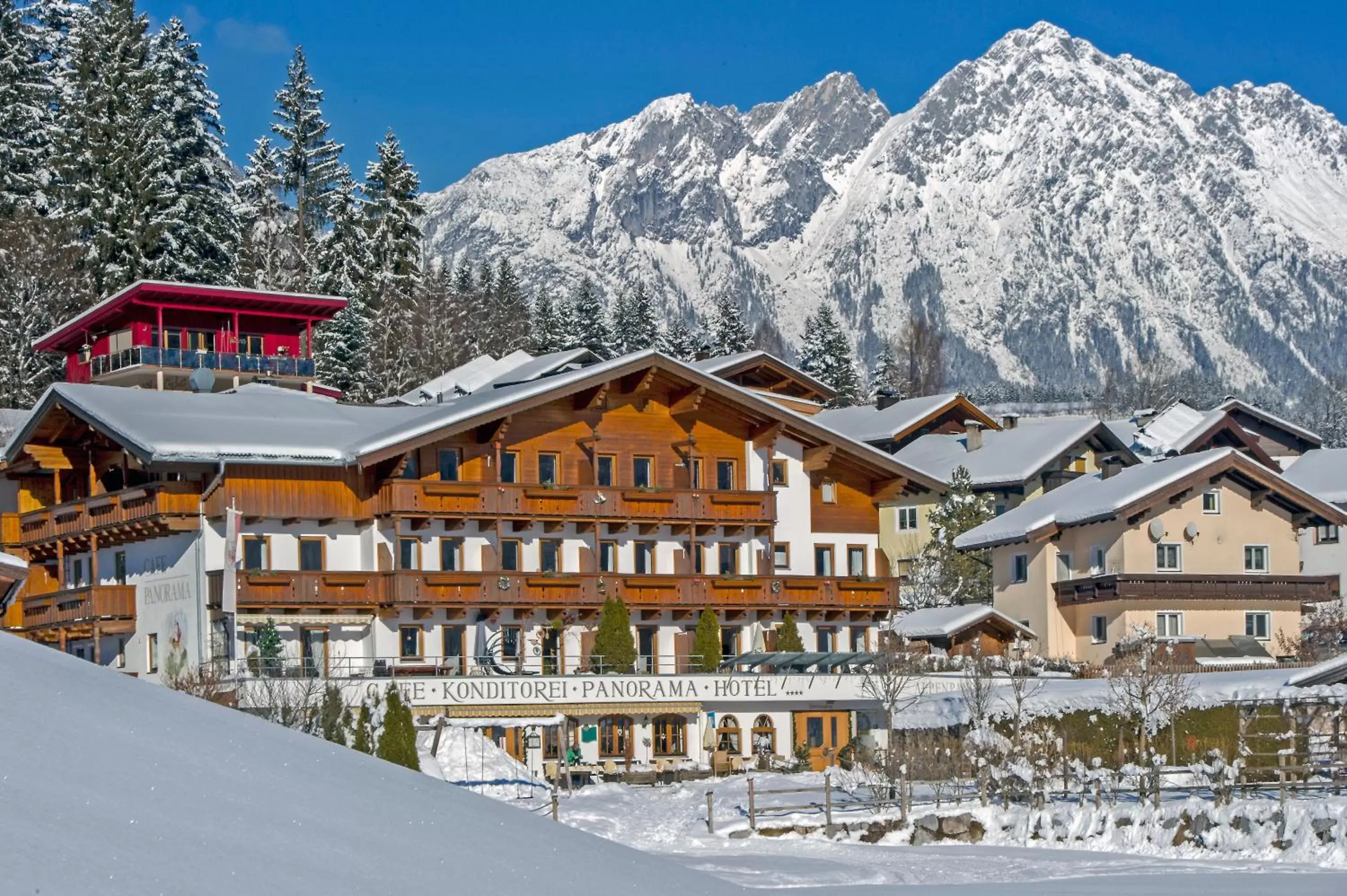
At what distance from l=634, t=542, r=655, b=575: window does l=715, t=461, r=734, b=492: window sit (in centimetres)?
325

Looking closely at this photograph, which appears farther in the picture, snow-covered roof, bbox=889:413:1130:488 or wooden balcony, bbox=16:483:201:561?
snow-covered roof, bbox=889:413:1130:488

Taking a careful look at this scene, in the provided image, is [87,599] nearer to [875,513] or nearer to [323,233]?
[875,513]

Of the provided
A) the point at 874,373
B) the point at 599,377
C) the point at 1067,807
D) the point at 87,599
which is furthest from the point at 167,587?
the point at 874,373

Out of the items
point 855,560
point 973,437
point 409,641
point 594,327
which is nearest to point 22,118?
point 594,327

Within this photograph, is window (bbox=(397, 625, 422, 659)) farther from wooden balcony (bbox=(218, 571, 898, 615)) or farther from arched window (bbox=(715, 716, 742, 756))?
arched window (bbox=(715, 716, 742, 756))

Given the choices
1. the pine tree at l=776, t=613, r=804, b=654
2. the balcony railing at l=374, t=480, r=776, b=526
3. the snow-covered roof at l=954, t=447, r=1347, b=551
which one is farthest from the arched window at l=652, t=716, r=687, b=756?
the snow-covered roof at l=954, t=447, r=1347, b=551

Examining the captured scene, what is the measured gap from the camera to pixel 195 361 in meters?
79.0

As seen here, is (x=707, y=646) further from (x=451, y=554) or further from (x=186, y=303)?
(x=186, y=303)

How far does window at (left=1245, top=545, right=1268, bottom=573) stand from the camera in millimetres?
71500

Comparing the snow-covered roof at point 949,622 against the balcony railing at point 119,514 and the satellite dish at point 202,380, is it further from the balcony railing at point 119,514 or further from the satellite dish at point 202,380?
the balcony railing at point 119,514

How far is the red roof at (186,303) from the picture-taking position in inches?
3027

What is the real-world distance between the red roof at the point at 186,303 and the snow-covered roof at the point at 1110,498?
26689mm

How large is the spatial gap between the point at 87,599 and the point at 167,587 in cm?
266

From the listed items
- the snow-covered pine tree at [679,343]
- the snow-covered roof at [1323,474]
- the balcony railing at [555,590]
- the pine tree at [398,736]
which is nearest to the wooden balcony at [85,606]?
the balcony railing at [555,590]
